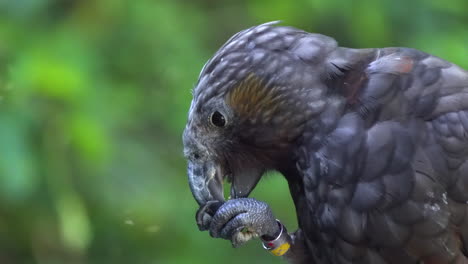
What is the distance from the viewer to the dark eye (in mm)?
2396

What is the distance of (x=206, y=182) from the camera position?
8.05 ft

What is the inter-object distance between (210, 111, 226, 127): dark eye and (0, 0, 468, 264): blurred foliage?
0.95m

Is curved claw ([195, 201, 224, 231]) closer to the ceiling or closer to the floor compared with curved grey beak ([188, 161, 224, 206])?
closer to the floor

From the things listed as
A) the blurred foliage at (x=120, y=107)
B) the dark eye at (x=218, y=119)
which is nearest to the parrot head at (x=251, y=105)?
the dark eye at (x=218, y=119)

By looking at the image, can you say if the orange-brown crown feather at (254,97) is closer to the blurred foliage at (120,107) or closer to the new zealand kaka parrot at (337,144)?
the new zealand kaka parrot at (337,144)

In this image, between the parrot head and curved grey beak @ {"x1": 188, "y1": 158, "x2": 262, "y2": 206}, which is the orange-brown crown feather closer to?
the parrot head

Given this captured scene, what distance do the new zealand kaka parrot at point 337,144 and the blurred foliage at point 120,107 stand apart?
964 mm

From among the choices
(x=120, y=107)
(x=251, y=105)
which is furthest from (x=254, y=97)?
(x=120, y=107)

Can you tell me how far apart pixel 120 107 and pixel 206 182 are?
1189 millimetres

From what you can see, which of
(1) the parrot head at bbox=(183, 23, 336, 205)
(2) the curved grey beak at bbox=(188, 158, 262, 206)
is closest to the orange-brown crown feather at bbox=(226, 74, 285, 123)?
(1) the parrot head at bbox=(183, 23, 336, 205)

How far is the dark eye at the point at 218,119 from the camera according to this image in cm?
240

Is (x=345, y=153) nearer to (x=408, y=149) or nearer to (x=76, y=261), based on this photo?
(x=408, y=149)

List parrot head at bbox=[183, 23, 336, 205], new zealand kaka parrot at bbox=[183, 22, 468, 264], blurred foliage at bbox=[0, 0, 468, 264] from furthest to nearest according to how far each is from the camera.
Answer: blurred foliage at bbox=[0, 0, 468, 264]
parrot head at bbox=[183, 23, 336, 205]
new zealand kaka parrot at bbox=[183, 22, 468, 264]

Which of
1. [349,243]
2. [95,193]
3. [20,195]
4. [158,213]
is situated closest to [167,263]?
[158,213]
